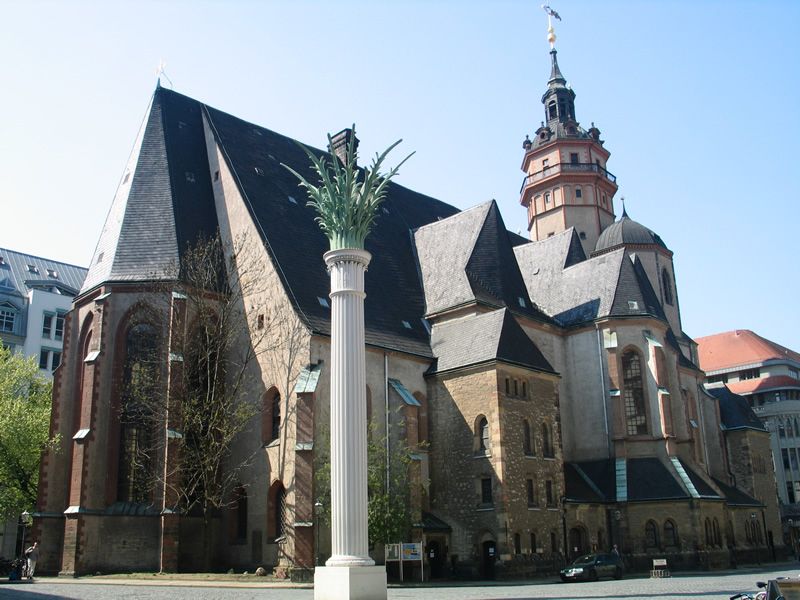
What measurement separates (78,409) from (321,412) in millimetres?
9867

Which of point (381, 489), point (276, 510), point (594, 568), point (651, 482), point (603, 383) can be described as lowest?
point (594, 568)

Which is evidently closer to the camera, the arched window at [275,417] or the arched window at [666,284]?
the arched window at [275,417]

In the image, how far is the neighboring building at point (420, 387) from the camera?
2886cm

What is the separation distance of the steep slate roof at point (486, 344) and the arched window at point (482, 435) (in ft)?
7.57

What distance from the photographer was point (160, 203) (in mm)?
33438

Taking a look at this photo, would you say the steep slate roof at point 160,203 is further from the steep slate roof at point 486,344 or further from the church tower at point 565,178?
the church tower at point 565,178

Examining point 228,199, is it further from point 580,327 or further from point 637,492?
point 637,492

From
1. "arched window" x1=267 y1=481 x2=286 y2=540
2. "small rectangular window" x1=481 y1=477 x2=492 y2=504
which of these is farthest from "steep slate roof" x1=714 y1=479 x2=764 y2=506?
"arched window" x1=267 y1=481 x2=286 y2=540

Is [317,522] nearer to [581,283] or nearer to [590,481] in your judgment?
[590,481]

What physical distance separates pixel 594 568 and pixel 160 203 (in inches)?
877

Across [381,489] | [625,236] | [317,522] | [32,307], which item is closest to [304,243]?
[381,489]

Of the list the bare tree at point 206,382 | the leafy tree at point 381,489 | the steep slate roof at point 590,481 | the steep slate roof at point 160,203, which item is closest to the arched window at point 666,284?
the steep slate roof at point 590,481

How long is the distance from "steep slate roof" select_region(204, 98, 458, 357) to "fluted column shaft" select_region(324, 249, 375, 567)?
32.3 feet

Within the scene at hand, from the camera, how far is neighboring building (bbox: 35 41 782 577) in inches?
1136
